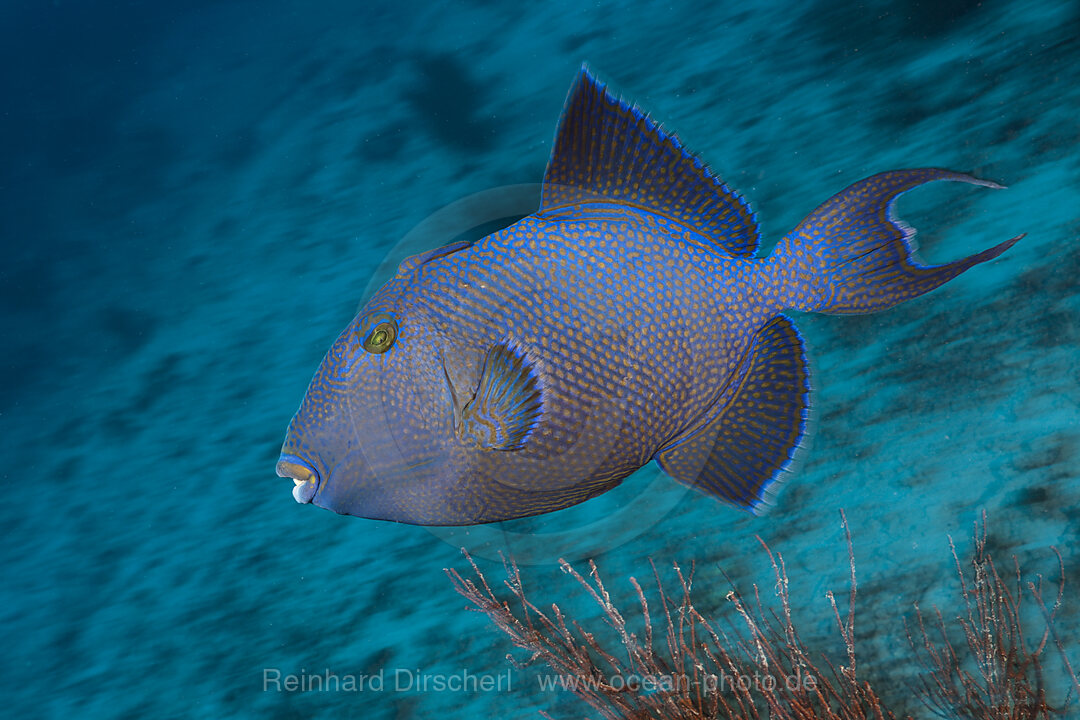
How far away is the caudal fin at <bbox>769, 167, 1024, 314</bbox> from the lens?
709 mm

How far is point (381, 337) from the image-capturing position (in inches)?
25.0

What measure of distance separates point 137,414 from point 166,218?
53.3 inches

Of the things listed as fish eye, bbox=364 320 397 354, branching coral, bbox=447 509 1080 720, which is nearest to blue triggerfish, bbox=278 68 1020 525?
fish eye, bbox=364 320 397 354

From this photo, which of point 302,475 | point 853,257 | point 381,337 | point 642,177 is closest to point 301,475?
point 302,475

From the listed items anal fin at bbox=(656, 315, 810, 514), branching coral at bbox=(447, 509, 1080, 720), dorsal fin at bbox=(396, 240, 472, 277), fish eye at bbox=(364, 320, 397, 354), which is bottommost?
branching coral at bbox=(447, 509, 1080, 720)

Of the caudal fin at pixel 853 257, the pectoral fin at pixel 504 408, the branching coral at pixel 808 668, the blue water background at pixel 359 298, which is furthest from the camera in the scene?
the blue water background at pixel 359 298

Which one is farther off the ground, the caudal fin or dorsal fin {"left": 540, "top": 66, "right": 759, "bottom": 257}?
dorsal fin {"left": 540, "top": 66, "right": 759, "bottom": 257}

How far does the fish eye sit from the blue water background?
1.56 feet

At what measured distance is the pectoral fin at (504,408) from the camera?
0.58 m

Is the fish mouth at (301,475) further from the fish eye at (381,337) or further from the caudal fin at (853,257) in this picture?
the caudal fin at (853,257)

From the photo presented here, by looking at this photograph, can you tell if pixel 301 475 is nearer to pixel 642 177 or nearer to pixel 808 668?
pixel 642 177

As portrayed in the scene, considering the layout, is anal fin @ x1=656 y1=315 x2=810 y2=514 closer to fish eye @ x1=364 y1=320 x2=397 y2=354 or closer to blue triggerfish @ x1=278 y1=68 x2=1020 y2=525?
blue triggerfish @ x1=278 y1=68 x2=1020 y2=525

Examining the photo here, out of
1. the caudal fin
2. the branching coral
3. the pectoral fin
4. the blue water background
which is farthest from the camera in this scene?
the blue water background

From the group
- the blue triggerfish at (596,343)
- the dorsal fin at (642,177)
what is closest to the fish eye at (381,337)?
the blue triggerfish at (596,343)
